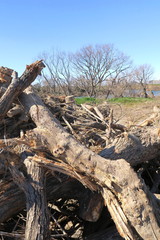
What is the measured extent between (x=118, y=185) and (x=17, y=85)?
66.6 inches

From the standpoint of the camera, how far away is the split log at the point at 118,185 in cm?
176

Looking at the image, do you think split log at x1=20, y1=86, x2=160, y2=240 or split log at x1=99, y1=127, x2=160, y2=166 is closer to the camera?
split log at x1=20, y1=86, x2=160, y2=240

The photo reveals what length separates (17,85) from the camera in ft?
9.37

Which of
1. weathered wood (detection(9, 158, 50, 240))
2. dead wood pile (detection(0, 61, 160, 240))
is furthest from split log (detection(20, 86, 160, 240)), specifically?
weathered wood (detection(9, 158, 50, 240))

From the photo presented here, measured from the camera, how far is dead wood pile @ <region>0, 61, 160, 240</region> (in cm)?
183

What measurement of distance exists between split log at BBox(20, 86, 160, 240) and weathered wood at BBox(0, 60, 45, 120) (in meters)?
0.76

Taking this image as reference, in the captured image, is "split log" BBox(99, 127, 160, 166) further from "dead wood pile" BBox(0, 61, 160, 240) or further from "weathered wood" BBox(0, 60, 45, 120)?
"weathered wood" BBox(0, 60, 45, 120)

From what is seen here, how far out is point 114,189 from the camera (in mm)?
1883

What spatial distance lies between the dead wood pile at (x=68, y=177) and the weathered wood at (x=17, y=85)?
1 cm

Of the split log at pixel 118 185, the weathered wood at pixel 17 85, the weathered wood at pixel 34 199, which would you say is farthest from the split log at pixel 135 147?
the weathered wood at pixel 17 85

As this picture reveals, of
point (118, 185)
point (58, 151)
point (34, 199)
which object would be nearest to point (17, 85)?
point (58, 151)

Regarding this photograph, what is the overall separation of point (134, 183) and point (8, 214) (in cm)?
115

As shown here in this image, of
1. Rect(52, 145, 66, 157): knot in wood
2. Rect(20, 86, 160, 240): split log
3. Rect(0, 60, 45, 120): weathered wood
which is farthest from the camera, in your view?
Rect(0, 60, 45, 120): weathered wood

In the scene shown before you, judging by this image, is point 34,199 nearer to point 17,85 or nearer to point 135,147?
point 135,147
